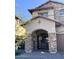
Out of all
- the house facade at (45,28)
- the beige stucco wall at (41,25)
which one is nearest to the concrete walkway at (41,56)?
the house facade at (45,28)

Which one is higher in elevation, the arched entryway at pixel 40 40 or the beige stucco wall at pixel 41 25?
the beige stucco wall at pixel 41 25

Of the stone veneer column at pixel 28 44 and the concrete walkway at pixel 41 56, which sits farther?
the stone veneer column at pixel 28 44

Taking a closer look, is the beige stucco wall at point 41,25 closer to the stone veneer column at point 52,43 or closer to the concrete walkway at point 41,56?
the stone veneer column at point 52,43

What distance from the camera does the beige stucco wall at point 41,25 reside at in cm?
215

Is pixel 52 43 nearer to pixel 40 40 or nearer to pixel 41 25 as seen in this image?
pixel 40 40

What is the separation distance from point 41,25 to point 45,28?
72 mm

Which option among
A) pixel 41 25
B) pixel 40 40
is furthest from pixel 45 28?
pixel 40 40

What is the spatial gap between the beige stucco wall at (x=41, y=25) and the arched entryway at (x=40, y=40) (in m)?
0.05

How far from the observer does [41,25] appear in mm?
2168

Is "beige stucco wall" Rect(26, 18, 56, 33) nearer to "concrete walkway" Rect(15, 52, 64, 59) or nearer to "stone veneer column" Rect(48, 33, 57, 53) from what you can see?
"stone veneer column" Rect(48, 33, 57, 53)
